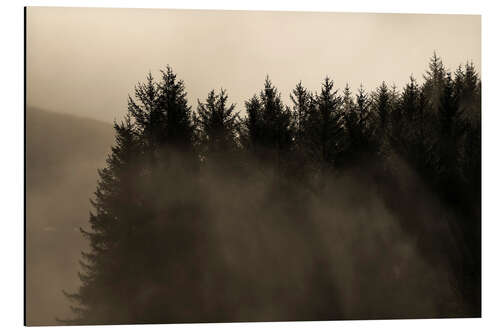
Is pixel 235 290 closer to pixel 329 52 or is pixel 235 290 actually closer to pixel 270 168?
pixel 270 168

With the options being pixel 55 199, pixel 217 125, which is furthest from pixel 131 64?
pixel 55 199

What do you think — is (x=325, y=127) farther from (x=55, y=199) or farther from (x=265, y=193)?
(x=55, y=199)

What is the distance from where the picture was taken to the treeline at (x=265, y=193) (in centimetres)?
569

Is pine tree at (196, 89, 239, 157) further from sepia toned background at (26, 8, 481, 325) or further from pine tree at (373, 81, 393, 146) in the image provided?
pine tree at (373, 81, 393, 146)

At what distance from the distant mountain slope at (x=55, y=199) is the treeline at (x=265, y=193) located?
0.14 metres

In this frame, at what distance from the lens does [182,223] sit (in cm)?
573

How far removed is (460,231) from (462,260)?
0.29m

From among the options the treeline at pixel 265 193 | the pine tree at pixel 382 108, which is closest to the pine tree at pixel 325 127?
the treeline at pixel 265 193

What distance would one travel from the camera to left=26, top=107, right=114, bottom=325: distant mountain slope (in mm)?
5617

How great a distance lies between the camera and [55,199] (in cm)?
562

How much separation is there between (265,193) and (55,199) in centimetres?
200

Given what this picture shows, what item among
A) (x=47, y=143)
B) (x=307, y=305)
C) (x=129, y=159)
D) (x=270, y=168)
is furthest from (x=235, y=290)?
(x=47, y=143)

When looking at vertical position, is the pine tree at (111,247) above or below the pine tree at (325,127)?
below

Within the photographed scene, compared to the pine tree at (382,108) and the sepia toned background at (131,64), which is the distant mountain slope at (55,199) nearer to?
the sepia toned background at (131,64)
